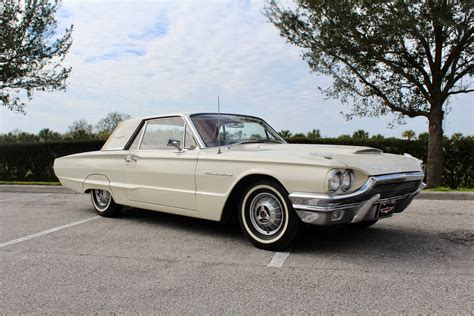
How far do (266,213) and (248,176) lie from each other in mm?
435

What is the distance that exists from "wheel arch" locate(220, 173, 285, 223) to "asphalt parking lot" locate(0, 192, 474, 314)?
0.32 meters

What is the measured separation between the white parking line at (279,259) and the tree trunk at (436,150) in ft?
22.2

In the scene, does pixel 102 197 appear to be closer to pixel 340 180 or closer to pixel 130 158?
pixel 130 158

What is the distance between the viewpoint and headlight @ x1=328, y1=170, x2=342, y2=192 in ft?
12.2

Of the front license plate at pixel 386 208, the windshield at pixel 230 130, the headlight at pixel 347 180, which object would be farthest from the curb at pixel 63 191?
Answer: the headlight at pixel 347 180

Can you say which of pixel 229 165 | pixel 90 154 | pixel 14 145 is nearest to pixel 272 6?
pixel 90 154

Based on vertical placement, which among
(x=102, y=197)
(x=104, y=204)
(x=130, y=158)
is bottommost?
(x=104, y=204)

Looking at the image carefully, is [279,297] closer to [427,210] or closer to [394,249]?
[394,249]

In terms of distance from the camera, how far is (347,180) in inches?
150

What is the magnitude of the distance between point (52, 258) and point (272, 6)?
811 cm

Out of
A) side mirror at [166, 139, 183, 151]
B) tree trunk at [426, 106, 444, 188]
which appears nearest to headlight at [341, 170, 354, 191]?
side mirror at [166, 139, 183, 151]

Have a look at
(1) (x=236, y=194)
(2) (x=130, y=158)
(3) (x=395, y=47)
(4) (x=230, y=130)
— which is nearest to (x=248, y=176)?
(1) (x=236, y=194)

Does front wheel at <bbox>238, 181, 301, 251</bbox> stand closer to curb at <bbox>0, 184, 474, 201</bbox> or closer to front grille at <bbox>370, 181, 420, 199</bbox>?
front grille at <bbox>370, 181, 420, 199</bbox>

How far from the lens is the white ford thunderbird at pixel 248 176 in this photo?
150 inches
